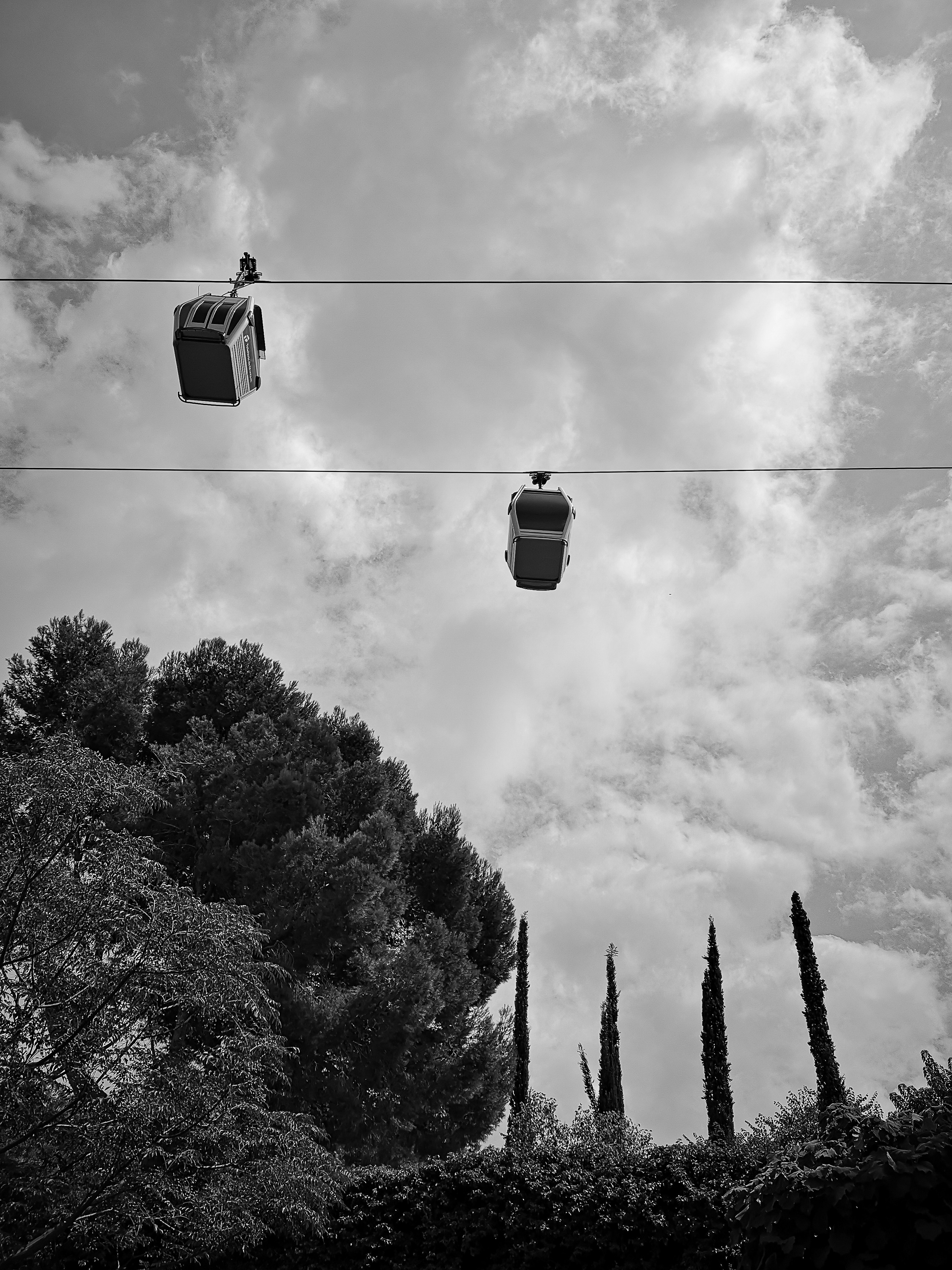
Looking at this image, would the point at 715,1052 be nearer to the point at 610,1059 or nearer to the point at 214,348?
the point at 610,1059

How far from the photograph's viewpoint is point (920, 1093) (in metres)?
4.87

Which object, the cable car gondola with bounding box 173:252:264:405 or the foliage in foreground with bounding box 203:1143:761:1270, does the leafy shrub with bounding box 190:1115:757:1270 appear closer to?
the foliage in foreground with bounding box 203:1143:761:1270

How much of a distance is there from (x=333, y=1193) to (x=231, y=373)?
7.76 meters

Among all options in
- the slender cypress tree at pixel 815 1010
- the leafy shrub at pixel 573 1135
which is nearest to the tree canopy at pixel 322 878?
the leafy shrub at pixel 573 1135

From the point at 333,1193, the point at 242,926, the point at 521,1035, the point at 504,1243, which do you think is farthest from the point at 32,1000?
the point at 521,1035

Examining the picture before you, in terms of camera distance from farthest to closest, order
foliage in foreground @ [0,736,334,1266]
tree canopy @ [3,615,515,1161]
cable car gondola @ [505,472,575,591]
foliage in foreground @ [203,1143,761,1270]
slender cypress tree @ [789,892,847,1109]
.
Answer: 1. slender cypress tree @ [789,892,847,1109]
2. tree canopy @ [3,615,515,1161]
3. foliage in foreground @ [203,1143,761,1270]
4. foliage in foreground @ [0,736,334,1266]
5. cable car gondola @ [505,472,575,591]

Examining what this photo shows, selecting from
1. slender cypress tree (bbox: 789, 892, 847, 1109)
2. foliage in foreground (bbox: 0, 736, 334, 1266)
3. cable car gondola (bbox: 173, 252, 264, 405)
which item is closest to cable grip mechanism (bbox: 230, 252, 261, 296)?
cable car gondola (bbox: 173, 252, 264, 405)

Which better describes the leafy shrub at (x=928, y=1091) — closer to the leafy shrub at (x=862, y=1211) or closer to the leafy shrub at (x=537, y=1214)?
the leafy shrub at (x=862, y=1211)

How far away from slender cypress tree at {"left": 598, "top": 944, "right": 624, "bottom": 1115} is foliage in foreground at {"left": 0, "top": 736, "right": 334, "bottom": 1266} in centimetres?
1761

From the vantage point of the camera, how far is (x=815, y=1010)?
1891cm

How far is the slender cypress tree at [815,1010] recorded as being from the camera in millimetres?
17938

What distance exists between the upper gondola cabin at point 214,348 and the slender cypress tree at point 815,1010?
16.5 m

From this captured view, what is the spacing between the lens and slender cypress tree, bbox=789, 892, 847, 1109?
17.9 m

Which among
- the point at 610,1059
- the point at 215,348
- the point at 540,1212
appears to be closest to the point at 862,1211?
the point at 215,348
